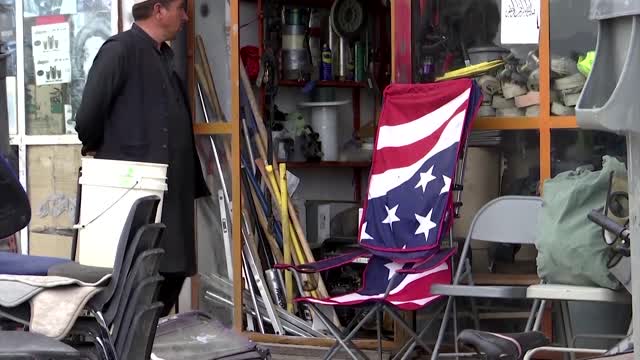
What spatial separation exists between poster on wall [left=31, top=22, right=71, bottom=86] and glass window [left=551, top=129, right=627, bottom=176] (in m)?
3.30

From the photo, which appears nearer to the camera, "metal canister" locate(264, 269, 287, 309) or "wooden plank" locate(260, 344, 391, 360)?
"wooden plank" locate(260, 344, 391, 360)

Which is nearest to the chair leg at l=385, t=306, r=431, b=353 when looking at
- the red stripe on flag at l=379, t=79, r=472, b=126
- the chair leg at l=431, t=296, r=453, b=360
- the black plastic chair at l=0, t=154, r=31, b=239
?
the chair leg at l=431, t=296, r=453, b=360

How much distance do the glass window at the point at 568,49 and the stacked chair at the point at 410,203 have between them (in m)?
0.41

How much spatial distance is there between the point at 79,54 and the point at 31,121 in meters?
0.60

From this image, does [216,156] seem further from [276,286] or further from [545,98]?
[545,98]

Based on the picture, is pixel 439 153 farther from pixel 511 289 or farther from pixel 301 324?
pixel 301 324

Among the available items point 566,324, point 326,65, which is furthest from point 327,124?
point 566,324

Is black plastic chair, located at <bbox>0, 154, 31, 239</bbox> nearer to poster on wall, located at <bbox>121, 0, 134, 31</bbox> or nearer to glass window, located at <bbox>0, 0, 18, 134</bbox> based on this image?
poster on wall, located at <bbox>121, 0, 134, 31</bbox>

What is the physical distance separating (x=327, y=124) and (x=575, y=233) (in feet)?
10.9

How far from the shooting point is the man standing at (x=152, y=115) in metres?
5.61

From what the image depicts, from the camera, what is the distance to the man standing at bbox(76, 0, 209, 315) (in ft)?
18.4

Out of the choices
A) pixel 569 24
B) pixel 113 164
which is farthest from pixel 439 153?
pixel 113 164

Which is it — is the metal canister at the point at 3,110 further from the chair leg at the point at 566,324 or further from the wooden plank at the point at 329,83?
the wooden plank at the point at 329,83


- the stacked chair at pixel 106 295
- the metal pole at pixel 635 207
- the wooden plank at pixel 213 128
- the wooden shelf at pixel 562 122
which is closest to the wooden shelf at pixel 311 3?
the wooden plank at pixel 213 128
